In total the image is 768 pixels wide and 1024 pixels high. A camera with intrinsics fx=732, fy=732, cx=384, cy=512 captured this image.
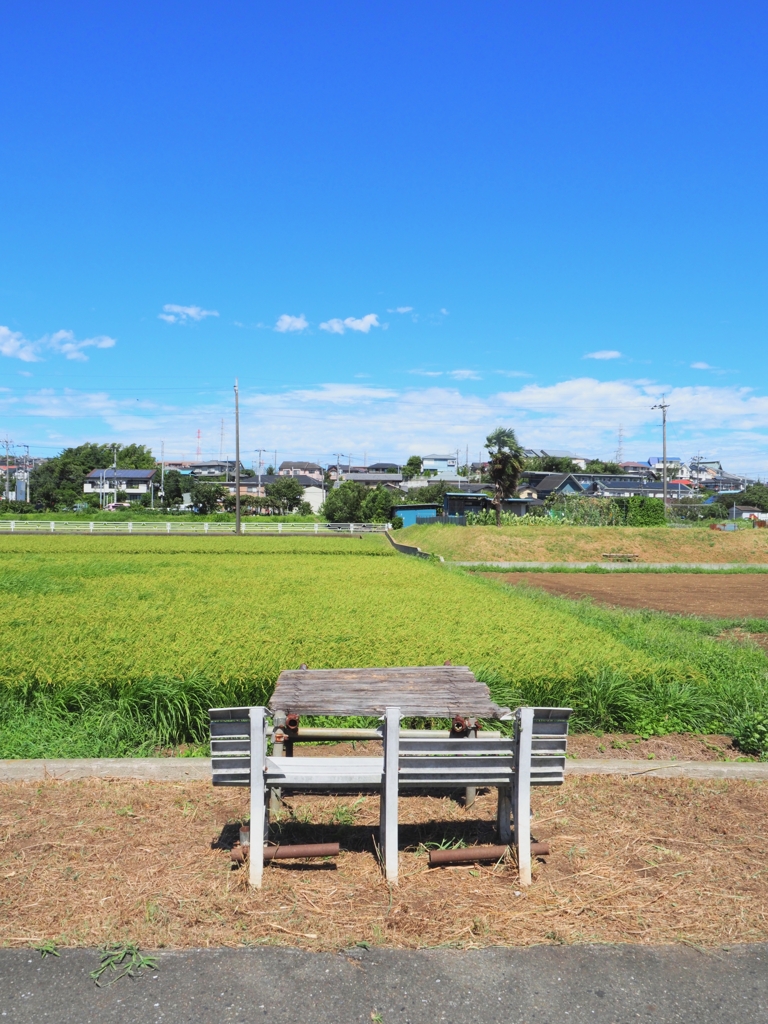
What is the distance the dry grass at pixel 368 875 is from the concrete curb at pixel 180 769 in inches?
5.7

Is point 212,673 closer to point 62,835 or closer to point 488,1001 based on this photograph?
point 62,835

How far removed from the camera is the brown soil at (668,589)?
55.1ft

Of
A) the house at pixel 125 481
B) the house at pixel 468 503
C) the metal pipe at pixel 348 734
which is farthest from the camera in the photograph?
the house at pixel 125 481

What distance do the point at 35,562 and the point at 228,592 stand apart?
34.2 feet

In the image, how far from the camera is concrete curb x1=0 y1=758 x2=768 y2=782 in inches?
194

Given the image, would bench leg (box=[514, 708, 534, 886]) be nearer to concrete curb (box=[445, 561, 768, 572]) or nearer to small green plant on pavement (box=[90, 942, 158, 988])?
small green plant on pavement (box=[90, 942, 158, 988])

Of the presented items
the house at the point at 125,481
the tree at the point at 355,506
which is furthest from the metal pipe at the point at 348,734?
the house at the point at 125,481

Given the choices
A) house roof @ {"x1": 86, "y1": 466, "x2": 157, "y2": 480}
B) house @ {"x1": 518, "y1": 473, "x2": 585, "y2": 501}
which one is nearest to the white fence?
house @ {"x1": 518, "y1": 473, "x2": 585, "y2": 501}

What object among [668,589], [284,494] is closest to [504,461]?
[668,589]

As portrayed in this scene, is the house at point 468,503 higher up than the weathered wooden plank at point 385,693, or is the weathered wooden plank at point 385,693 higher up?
the house at point 468,503

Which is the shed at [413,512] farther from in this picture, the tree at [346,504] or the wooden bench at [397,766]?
the wooden bench at [397,766]

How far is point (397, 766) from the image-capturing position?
358 centimetres

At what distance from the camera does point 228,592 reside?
13945 mm

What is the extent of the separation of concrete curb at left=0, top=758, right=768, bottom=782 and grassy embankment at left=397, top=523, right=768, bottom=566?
86.6 feet
